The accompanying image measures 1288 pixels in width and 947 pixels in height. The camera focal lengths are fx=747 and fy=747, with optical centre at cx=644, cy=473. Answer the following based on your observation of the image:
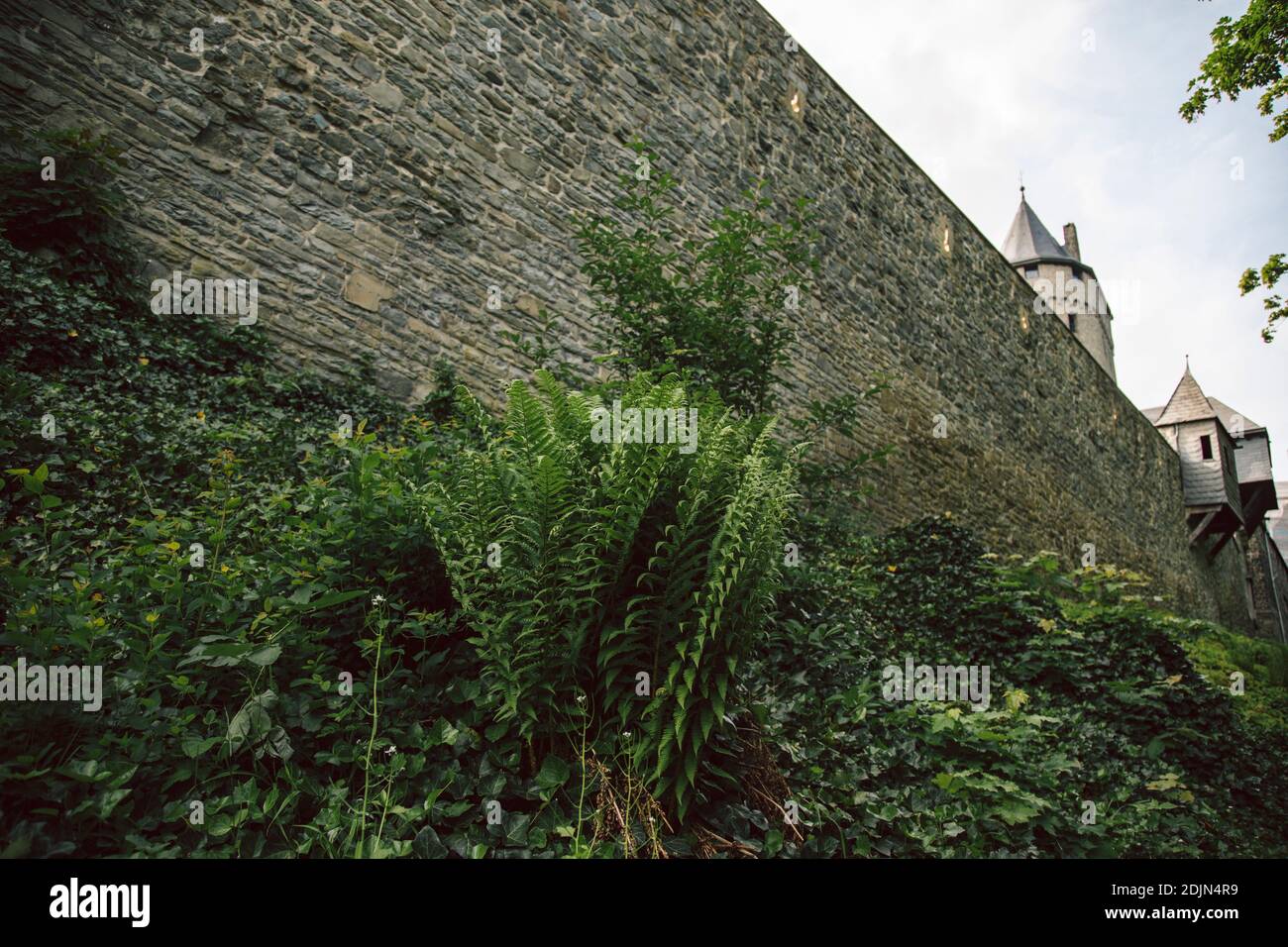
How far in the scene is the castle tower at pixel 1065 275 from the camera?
32.3 metres

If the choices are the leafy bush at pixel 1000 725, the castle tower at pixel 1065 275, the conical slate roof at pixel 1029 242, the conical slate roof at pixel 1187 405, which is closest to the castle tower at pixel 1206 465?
the conical slate roof at pixel 1187 405

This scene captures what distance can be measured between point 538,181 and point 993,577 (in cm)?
505

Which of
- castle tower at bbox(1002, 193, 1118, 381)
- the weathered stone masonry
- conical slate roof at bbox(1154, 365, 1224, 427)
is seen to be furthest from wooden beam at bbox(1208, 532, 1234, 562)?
the weathered stone masonry

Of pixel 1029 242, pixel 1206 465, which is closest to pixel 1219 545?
pixel 1206 465

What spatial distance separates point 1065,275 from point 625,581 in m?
36.6

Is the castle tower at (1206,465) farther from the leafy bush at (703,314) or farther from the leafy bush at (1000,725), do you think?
the leafy bush at (703,314)

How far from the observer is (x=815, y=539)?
5.96 meters

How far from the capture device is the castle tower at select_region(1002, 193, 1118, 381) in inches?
1273

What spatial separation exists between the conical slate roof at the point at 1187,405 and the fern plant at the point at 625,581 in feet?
98.0

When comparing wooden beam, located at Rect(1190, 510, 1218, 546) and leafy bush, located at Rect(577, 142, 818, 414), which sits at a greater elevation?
leafy bush, located at Rect(577, 142, 818, 414)

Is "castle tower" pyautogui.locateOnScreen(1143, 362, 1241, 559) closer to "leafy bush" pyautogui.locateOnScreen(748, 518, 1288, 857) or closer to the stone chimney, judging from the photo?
the stone chimney

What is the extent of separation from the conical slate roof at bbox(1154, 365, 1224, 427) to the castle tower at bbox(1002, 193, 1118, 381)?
407 cm

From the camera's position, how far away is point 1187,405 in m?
26.5

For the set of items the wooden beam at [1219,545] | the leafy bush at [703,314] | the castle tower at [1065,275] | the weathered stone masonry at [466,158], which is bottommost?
the wooden beam at [1219,545]
